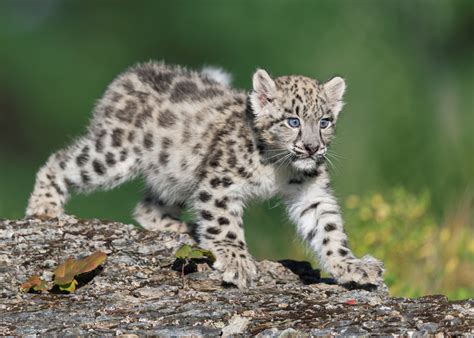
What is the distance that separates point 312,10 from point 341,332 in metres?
15.1

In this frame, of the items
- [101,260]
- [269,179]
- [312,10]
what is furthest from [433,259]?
[312,10]

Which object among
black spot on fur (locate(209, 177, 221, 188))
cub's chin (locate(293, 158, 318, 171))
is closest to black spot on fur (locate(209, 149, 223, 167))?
black spot on fur (locate(209, 177, 221, 188))

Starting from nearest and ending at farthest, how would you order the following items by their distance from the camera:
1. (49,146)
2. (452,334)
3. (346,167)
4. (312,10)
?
(452,334) → (346,167) → (312,10) → (49,146)

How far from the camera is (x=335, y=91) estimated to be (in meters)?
9.25

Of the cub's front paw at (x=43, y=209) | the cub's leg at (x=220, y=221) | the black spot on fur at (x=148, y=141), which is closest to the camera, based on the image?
the cub's leg at (x=220, y=221)

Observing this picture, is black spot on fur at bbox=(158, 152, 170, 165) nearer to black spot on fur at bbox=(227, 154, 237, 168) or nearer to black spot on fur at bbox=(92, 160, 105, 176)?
black spot on fur at bbox=(92, 160, 105, 176)

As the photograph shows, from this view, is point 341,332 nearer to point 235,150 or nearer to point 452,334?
point 452,334

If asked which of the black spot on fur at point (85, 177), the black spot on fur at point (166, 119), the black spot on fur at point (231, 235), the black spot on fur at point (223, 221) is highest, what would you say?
Answer: the black spot on fur at point (166, 119)

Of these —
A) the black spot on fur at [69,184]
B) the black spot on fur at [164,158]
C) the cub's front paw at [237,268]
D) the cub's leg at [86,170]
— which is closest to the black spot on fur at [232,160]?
the cub's front paw at [237,268]

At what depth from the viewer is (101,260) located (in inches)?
316

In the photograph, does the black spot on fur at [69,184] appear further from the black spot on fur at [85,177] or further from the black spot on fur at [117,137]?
the black spot on fur at [117,137]

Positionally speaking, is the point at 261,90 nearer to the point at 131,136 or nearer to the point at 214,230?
the point at 214,230

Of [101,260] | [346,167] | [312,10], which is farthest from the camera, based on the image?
[312,10]

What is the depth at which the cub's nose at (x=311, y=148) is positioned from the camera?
28.5 ft
